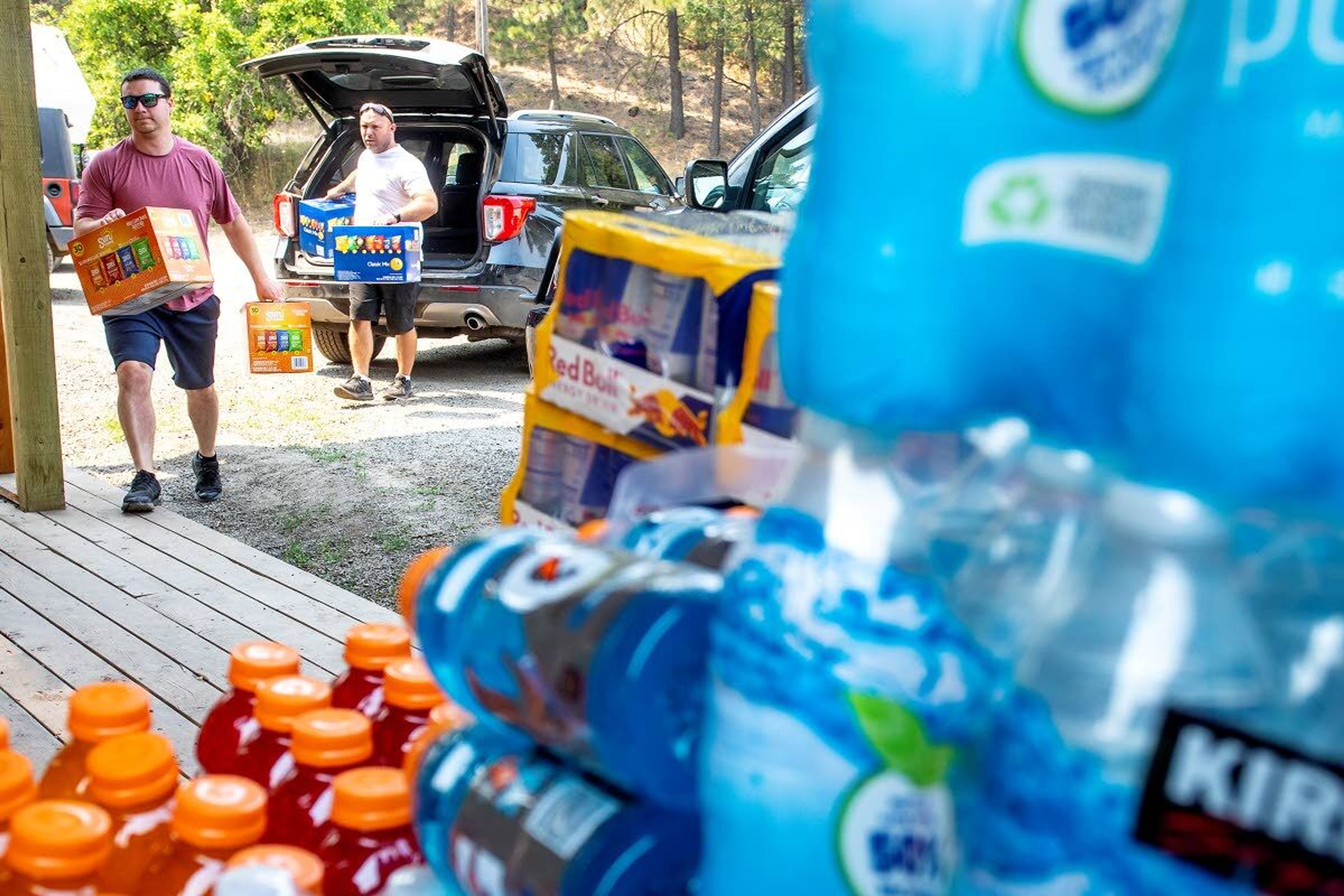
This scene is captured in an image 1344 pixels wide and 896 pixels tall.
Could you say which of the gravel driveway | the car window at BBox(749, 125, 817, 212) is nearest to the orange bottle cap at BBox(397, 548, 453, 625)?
the gravel driveway

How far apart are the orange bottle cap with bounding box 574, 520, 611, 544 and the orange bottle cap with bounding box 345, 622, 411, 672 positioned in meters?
0.33

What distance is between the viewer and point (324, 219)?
8656 millimetres

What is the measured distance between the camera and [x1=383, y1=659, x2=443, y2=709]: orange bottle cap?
1.57m

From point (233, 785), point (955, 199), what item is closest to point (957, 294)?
point (955, 199)

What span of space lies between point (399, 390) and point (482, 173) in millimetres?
1834

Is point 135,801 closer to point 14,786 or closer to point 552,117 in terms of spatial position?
point 14,786

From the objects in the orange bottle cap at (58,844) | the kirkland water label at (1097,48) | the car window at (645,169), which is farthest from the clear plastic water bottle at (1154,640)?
the car window at (645,169)

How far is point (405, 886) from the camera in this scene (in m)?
1.26

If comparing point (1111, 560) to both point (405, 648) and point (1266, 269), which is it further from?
point (405, 648)

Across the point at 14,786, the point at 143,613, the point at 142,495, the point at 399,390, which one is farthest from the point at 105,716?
the point at 399,390

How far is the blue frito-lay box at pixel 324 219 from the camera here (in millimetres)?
8562

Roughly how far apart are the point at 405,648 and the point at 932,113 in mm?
1081

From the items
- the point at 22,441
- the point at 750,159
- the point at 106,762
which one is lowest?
the point at 22,441

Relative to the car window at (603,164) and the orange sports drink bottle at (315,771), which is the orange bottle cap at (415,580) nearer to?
the orange sports drink bottle at (315,771)
